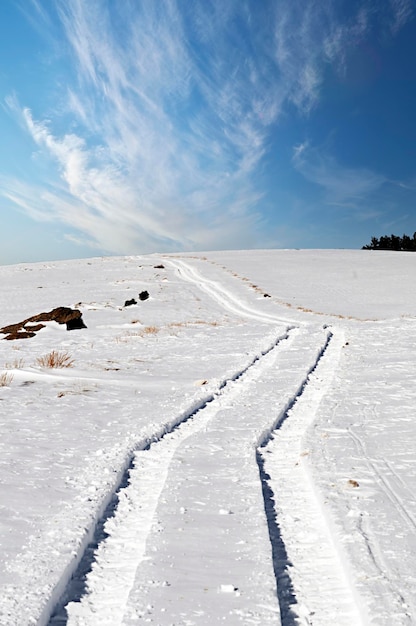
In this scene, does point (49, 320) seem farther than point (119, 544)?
Yes

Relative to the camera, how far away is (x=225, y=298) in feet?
82.4

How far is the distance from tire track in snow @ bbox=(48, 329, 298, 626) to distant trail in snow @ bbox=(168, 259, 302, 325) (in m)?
12.3

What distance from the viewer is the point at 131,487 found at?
3.33 meters

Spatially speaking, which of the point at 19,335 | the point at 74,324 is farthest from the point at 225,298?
the point at 19,335

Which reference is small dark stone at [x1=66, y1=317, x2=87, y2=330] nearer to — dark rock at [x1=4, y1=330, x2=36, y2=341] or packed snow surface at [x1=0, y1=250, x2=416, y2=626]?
dark rock at [x1=4, y1=330, x2=36, y2=341]

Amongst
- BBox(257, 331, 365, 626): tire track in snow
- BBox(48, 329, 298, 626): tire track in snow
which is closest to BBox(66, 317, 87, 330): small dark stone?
BBox(48, 329, 298, 626): tire track in snow

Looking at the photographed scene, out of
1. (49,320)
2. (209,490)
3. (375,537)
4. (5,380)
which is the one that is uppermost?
(49,320)

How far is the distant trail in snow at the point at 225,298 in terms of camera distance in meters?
17.8

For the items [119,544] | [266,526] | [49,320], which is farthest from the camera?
[49,320]

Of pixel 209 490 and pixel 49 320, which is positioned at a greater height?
pixel 49 320

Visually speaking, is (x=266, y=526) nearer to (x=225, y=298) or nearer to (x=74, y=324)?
(x=74, y=324)

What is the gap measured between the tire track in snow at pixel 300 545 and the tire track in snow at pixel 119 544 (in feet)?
2.36

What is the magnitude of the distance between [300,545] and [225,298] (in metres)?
22.6

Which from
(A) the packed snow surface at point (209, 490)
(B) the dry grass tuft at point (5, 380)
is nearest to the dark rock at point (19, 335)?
(A) the packed snow surface at point (209, 490)
